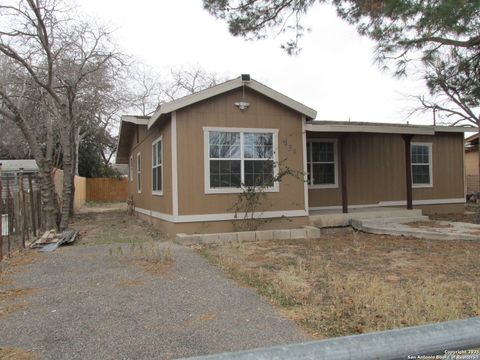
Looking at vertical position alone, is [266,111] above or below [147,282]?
above

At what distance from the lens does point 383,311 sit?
161 inches

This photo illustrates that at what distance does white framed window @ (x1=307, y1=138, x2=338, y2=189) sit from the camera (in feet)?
40.7

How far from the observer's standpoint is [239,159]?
980 cm

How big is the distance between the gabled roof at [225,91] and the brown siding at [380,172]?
2.08m

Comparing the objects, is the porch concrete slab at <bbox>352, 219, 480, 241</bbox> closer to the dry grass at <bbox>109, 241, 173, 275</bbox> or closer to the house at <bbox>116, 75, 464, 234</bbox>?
the house at <bbox>116, 75, 464, 234</bbox>

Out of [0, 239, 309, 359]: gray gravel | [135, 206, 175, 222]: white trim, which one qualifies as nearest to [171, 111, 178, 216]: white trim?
[135, 206, 175, 222]: white trim

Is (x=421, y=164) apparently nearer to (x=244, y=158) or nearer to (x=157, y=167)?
(x=244, y=158)

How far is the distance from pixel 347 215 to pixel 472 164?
2181 cm

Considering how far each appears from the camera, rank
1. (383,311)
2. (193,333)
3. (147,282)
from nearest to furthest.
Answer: (193,333) < (383,311) < (147,282)

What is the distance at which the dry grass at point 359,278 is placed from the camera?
4012 millimetres

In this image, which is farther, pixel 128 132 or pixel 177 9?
pixel 128 132

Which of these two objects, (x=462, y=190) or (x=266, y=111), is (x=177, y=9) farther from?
(x=462, y=190)

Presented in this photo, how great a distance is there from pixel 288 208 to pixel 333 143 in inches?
134

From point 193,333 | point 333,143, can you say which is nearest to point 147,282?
point 193,333
